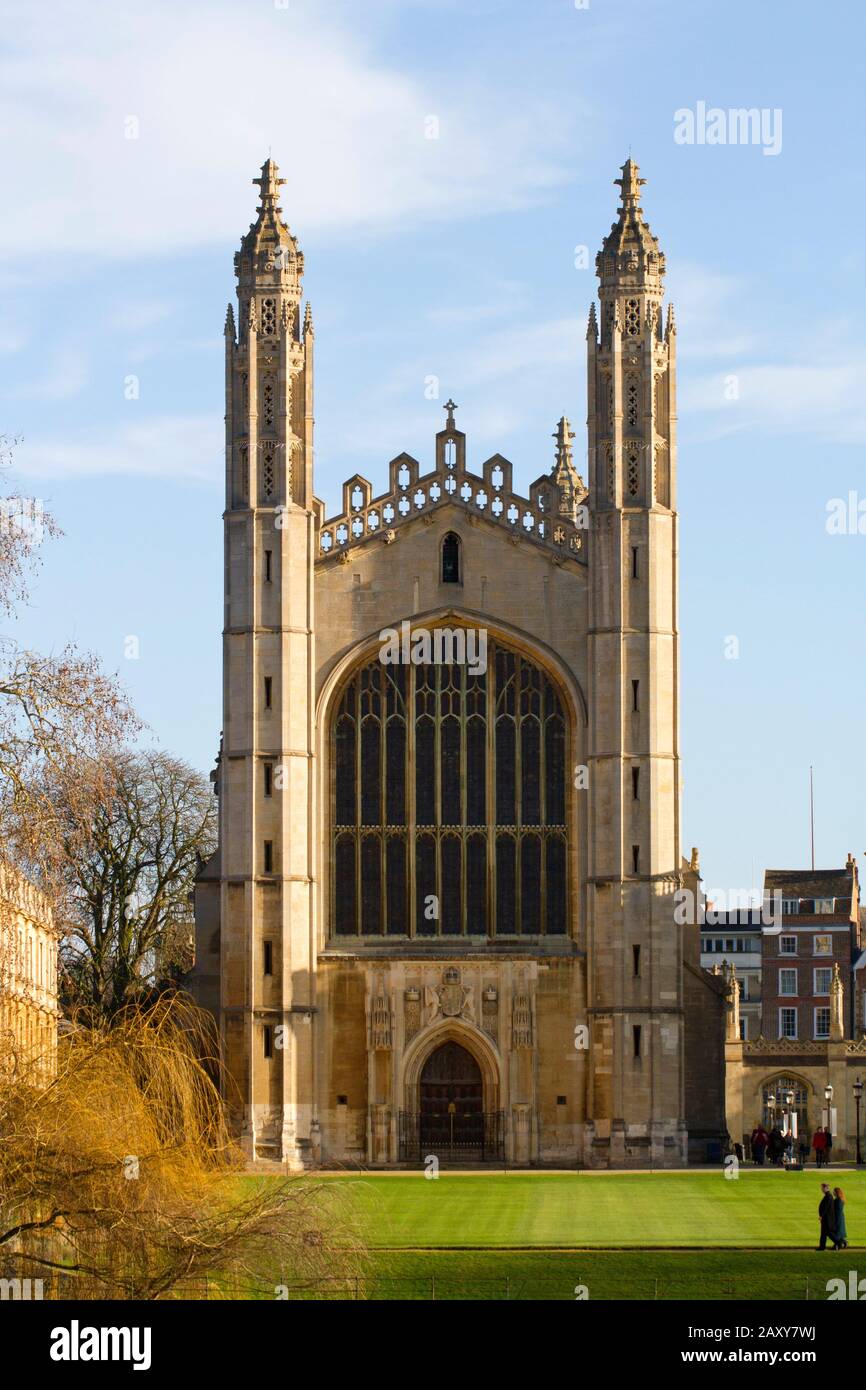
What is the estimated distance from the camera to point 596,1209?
48.5 m

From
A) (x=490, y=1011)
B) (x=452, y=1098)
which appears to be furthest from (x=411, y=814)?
(x=452, y=1098)

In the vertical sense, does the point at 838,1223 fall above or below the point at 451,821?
below

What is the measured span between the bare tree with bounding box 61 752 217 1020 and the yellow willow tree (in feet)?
123

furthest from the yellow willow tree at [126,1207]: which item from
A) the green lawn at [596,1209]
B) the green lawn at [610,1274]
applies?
the green lawn at [610,1274]

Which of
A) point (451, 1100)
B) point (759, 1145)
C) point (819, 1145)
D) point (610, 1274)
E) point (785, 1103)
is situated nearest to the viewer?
point (610, 1274)

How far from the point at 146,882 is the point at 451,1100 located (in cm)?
2073

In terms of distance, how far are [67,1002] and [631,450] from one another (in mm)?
21872

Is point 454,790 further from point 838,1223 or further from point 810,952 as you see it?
point 810,952

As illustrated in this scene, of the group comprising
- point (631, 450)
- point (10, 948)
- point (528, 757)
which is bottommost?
point (10, 948)

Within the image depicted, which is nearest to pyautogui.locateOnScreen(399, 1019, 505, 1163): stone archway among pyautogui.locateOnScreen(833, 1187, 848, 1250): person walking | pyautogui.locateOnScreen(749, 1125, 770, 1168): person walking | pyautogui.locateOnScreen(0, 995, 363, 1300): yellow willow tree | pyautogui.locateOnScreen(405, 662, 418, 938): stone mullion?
pyautogui.locateOnScreen(405, 662, 418, 938): stone mullion

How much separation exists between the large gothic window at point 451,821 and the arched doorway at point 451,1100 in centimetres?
266

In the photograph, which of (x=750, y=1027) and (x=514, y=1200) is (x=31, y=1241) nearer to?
(x=514, y=1200)
